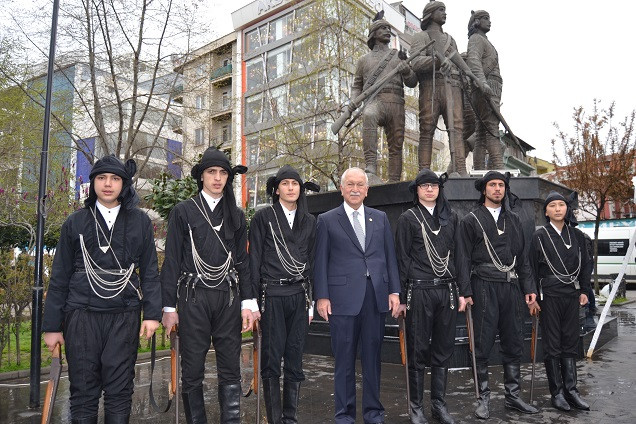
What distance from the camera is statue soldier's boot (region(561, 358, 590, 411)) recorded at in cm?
525

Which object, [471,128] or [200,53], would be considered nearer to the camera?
[471,128]

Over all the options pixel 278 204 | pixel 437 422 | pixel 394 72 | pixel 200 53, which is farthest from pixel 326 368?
pixel 200 53

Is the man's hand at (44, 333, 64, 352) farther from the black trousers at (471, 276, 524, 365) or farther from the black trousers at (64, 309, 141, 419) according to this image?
the black trousers at (471, 276, 524, 365)

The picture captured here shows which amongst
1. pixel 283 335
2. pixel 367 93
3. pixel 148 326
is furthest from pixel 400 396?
pixel 367 93

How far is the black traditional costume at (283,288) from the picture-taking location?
4.62m

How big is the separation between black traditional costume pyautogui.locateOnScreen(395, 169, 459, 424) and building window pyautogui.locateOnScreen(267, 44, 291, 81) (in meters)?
29.7

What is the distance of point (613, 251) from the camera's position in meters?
30.1

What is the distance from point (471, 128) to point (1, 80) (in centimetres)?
1256

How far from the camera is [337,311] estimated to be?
15.6 ft

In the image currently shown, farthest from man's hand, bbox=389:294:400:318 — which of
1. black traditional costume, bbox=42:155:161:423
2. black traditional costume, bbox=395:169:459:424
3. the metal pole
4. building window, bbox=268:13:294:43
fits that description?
building window, bbox=268:13:294:43

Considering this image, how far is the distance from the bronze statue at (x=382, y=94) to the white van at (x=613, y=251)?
25411mm

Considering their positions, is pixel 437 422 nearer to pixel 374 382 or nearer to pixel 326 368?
pixel 374 382

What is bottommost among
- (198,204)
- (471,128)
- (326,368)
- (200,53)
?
(326,368)

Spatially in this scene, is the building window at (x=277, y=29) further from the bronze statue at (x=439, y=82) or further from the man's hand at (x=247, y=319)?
the man's hand at (x=247, y=319)
